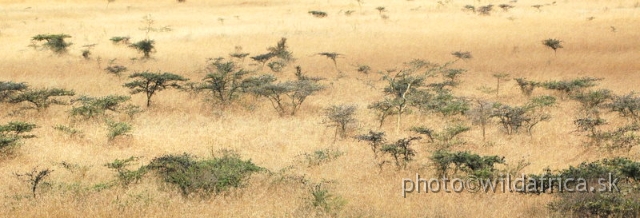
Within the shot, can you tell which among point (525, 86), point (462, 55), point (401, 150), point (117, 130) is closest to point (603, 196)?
point (401, 150)

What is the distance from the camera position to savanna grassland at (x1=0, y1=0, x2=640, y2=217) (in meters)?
8.72

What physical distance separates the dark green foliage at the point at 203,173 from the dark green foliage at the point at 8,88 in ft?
31.1

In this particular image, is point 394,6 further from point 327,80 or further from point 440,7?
point 327,80

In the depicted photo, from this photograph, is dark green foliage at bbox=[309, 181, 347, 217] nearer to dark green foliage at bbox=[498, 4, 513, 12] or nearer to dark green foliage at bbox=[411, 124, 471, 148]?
dark green foliage at bbox=[411, 124, 471, 148]

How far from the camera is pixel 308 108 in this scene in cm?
1841

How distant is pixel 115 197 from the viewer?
8.84m

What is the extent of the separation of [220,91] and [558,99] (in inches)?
492

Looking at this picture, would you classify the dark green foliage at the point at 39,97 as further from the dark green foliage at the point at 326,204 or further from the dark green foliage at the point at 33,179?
the dark green foliage at the point at 326,204

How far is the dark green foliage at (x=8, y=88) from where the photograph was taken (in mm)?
17000

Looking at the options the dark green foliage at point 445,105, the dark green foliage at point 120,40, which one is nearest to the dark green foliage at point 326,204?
the dark green foliage at point 445,105

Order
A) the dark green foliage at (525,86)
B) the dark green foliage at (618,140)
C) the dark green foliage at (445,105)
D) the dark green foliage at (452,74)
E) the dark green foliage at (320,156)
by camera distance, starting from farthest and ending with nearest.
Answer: the dark green foliage at (452,74), the dark green foliage at (525,86), the dark green foliage at (445,105), the dark green foliage at (618,140), the dark green foliage at (320,156)

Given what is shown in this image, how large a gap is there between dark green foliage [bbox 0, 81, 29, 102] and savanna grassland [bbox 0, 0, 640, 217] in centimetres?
38

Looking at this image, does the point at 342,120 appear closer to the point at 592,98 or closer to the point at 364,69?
the point at 592,98

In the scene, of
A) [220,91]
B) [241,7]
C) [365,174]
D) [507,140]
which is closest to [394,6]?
[241,7]
